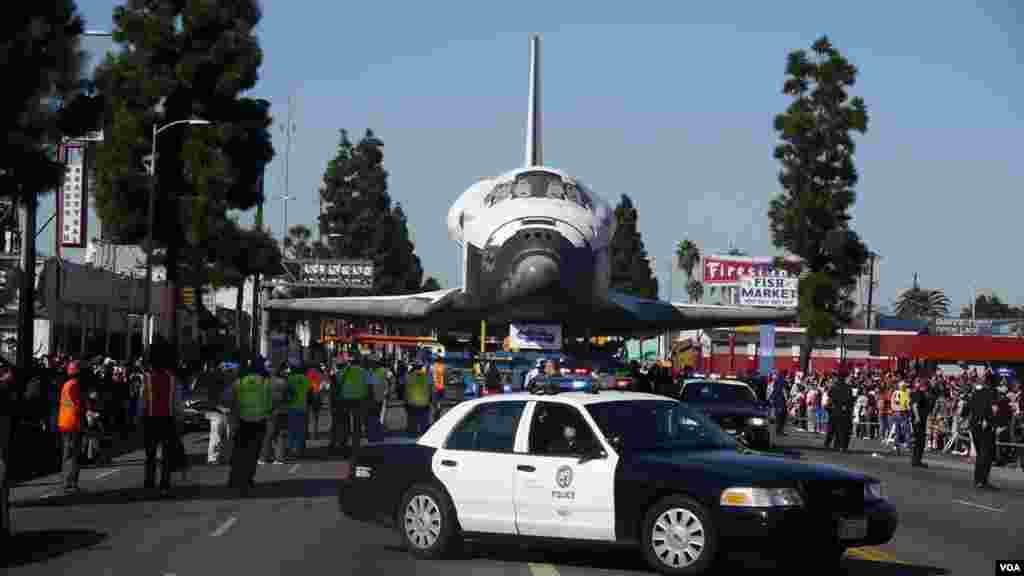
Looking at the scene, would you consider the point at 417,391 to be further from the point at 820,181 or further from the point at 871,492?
the point at 820,181

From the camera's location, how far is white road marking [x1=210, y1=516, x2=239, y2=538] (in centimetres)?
1500

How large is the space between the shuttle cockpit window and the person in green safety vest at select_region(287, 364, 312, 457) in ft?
36.7

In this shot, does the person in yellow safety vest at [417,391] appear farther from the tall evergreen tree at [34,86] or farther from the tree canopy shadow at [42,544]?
the tree canopy shadow at [42,544]

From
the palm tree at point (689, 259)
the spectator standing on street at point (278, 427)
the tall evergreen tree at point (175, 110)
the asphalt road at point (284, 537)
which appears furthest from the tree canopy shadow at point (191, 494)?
the palm tree at point (689, 259)

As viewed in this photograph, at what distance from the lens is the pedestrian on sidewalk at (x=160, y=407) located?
19.3 meters

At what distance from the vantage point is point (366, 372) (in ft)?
88.6

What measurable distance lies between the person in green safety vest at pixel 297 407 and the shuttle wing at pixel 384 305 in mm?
12733

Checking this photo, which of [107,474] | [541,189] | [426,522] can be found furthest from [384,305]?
[426,522]

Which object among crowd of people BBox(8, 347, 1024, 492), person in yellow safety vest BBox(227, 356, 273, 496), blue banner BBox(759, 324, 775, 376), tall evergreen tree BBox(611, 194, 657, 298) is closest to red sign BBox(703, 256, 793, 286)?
tall evergreen tree BBox(611, 194, 657, 298)

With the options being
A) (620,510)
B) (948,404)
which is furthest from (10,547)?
(948,404)

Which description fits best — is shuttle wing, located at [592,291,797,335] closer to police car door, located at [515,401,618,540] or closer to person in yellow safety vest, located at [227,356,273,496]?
person in yellow safety vest, located at [227,356,273,496]

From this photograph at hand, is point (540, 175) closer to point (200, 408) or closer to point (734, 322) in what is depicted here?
point (200, 408)

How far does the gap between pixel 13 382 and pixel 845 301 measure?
49852 millimetres

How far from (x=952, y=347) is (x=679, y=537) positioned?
59264 millimetres
